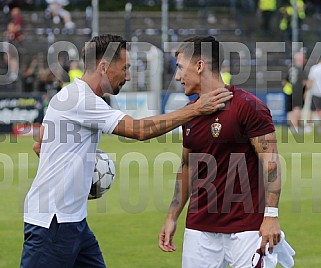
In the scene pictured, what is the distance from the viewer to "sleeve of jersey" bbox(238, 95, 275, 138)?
253 inches

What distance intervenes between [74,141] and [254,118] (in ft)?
4.33

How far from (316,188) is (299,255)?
5.58 meters

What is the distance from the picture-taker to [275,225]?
20.7 ft

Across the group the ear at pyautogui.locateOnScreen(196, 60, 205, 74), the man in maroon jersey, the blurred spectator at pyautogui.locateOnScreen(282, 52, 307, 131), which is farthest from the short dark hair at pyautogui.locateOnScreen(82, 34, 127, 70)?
the blurred spectator at pyautogui.locateOnScreen(282, 52, 307, 131)

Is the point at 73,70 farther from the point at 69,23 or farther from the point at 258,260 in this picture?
the point at 258,260

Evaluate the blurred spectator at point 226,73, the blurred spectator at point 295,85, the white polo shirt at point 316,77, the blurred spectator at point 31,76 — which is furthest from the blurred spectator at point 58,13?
the white polo shirt at point 316,77

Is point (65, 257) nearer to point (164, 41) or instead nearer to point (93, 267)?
point (93, 267)

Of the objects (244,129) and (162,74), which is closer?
(244,129)

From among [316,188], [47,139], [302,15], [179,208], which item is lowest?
[316,188]

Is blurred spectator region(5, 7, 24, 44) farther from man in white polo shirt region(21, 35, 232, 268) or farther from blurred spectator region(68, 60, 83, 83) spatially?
man in white polo shirt region(21, 35, 232, 268)

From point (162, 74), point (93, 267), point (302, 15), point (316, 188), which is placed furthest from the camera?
point (302, 15)

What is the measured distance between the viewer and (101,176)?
287 inches

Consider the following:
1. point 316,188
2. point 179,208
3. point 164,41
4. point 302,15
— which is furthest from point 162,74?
point 179,208

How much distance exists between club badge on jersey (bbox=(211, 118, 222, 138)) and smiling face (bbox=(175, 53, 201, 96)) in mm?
278
